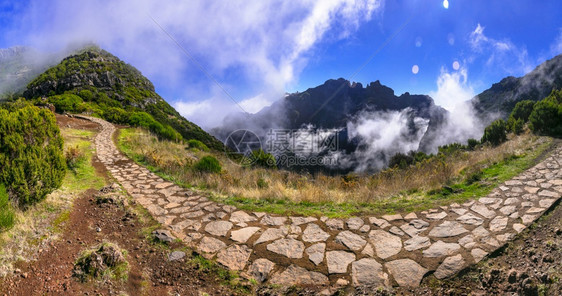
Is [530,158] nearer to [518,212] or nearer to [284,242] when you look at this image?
[518,212]

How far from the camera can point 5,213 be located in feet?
9.04

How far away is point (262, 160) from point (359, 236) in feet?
26.2

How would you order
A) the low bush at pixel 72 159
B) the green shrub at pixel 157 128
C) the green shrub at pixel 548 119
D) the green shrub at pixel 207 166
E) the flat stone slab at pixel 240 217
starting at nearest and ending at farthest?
A: the flat stone slab at pixel 240 217
the low bush at pixel 72 159
the green shrub at pixel 207 166
the green shrub at pixel 548 119
the green shrub at pixel 157 128

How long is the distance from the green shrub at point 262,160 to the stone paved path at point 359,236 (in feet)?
20.2

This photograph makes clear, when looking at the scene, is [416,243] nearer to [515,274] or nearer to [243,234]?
[515,274]

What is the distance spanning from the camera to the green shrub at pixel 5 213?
271 centimetres

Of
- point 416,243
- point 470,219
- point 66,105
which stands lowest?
point 416,243

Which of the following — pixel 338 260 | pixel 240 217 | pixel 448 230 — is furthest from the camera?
pixel 240 217

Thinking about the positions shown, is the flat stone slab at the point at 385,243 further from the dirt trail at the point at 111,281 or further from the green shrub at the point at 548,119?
the green shrub at the point at 548,119

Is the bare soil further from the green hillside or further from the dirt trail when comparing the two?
the green hillside

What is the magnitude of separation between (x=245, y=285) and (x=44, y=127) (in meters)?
4.48

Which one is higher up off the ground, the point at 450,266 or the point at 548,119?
the point at 548,119

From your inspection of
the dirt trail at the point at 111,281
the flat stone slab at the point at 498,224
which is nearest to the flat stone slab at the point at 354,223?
the flat stone slab at the point at 498,224

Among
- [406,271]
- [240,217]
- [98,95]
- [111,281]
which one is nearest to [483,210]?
[406,271]
